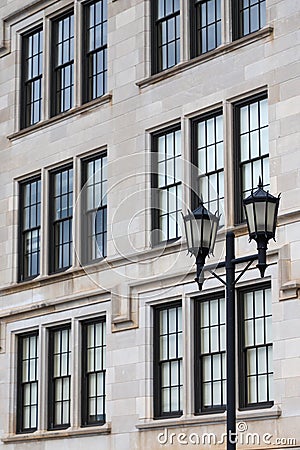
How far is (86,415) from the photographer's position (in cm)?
2494

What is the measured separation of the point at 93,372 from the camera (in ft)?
81.8

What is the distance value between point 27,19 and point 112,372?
927 cm

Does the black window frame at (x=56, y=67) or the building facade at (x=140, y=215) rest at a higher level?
the black window frame at (x=56, y=67)

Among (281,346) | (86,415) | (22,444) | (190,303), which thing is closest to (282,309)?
(281,346)

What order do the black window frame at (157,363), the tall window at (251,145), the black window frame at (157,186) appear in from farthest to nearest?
the black window frame at (157,186), the black window frame at (157,363), the tall window at (251,145)

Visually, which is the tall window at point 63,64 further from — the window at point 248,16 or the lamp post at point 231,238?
the lamp post at point 231,238

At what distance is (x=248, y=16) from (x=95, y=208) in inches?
222

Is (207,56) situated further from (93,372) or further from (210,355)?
(93,372)

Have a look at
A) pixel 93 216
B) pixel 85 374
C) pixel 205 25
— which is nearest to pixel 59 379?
pixel 85 374

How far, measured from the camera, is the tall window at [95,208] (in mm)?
25297

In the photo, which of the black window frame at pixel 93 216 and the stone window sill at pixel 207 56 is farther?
the black window frame at pixel 93 216

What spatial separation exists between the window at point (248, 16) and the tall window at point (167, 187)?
242 cm

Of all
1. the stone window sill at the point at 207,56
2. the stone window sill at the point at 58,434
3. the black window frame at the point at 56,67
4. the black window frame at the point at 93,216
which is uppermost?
the black window frame at the point at 56,67

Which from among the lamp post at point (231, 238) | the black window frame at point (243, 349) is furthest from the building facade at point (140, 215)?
the lamp post at point (231, 238)
